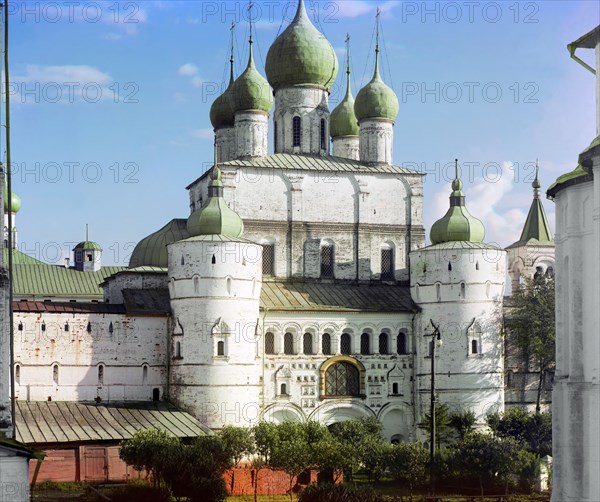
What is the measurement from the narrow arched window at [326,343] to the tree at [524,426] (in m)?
6.07

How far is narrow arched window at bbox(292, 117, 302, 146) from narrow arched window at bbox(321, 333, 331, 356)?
26.3 feet

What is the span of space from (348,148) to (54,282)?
18758 millimetres

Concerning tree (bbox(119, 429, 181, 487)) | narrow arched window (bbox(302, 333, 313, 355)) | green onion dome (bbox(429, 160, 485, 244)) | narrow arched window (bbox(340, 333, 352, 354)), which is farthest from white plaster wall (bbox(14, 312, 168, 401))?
green onion dome (bbox(429, 160, 485, 244))

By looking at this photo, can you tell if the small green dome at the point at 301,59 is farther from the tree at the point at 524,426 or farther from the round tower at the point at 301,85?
the tree at the point at 524,426

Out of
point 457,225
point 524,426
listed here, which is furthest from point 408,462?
point 457,225

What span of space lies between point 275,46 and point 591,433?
28714mm

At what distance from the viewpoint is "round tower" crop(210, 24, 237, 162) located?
48.5 m

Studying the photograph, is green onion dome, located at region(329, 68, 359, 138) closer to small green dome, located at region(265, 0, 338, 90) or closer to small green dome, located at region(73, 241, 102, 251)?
small green dome, located at region(265, 0, 338, 90)

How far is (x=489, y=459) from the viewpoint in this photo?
118 feet

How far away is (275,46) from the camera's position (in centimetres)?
4688

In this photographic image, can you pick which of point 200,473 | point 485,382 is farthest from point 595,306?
point 485,382

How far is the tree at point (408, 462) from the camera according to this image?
35.3 metres

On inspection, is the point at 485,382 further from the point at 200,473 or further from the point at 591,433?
the point at 591,433

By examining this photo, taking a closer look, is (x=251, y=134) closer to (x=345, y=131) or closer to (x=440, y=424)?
(x=345, y=131)
